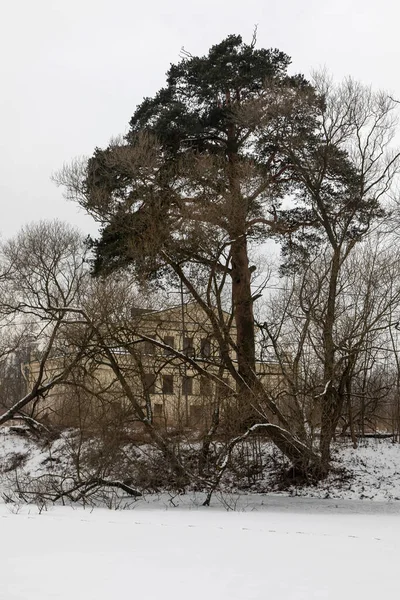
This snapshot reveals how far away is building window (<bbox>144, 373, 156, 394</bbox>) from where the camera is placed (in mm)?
23516

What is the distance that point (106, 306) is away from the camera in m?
23.0

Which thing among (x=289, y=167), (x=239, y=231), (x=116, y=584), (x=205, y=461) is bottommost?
(x=116, y=584)

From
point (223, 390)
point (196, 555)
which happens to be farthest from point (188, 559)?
point (223, 390)

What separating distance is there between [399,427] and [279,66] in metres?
13.6

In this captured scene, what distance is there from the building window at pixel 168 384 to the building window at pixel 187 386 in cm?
36

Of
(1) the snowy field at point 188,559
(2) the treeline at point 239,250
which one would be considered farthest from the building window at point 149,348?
(1) the snowy field at point 188,559

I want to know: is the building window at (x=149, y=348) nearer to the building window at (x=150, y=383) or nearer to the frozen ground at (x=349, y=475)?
the building window at (x=150, y=383)

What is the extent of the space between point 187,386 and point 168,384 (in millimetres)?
611

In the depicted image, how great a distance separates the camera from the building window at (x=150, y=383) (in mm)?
23516

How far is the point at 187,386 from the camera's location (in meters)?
24.9

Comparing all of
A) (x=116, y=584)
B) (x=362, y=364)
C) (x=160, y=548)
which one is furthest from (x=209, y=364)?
(x=116, y=584)

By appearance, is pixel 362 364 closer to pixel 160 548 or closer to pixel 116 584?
pixel 160 548

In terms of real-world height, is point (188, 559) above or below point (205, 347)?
below

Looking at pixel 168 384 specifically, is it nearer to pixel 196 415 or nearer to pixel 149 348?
pixel 149 348
